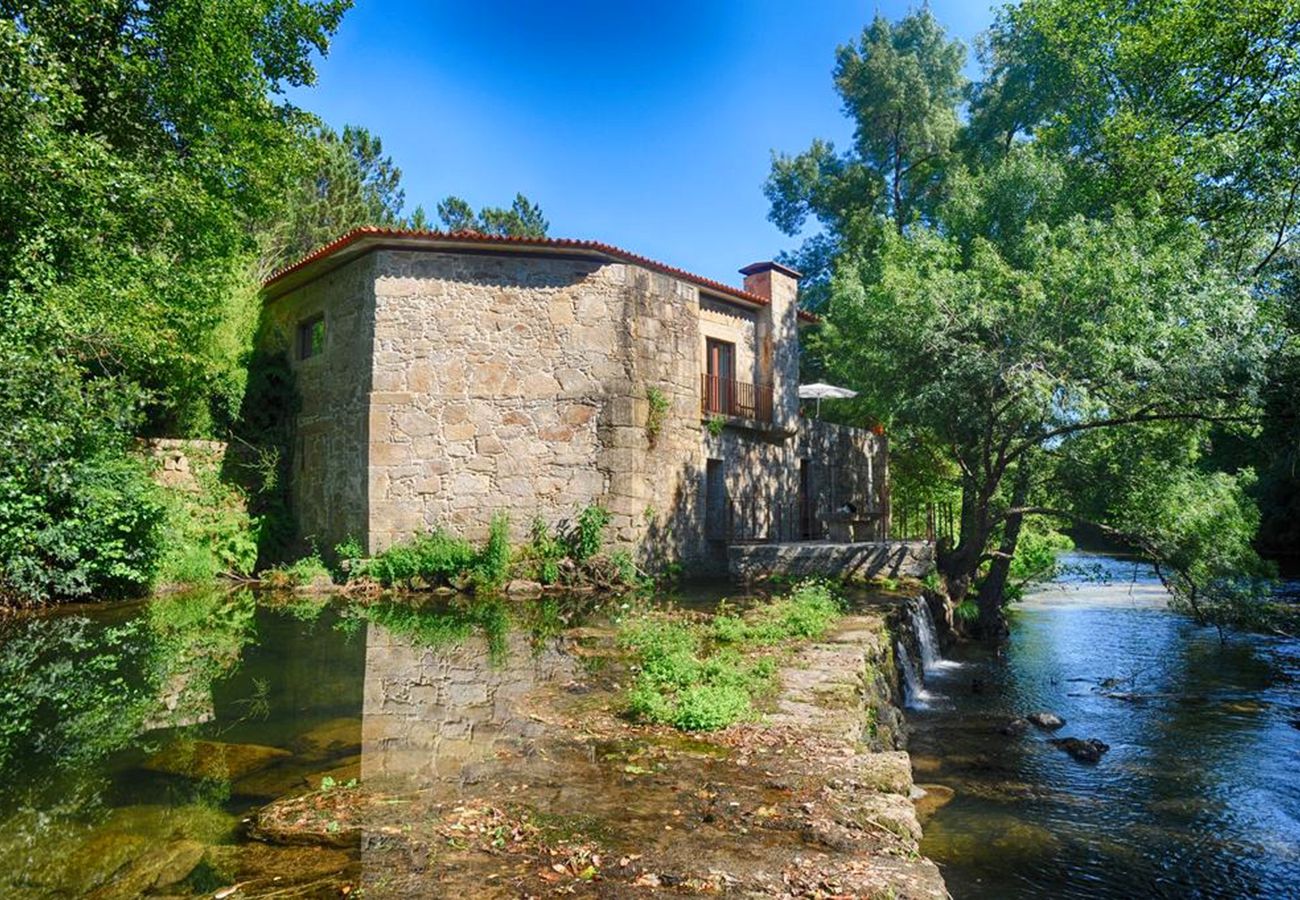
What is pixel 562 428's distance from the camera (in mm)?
13781

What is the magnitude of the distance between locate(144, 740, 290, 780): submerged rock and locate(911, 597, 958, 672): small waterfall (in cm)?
805

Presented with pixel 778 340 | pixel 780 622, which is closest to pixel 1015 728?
pixel 780 622

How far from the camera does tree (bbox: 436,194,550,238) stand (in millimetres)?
30047

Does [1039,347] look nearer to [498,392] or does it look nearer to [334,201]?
[498,392]

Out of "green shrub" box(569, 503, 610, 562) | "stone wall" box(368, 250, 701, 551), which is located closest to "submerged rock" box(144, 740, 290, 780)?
"green shrub" box(569, 503, 610, 562)

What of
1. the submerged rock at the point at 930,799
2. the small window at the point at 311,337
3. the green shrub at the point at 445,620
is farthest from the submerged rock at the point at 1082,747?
the small window at the point at 311,337

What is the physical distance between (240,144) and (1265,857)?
16.9 metres

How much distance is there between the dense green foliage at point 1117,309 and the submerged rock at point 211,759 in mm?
9094

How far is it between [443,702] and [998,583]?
11.1 metres

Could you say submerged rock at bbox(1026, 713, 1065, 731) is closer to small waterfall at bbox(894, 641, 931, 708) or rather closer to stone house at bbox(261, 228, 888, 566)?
small waterfall at bbox(894, 641, 931, 708)

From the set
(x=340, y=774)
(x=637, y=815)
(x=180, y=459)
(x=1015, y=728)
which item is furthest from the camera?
(x=180, y=459)

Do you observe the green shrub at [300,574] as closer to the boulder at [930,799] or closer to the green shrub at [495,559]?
the green shrub at [495,559]

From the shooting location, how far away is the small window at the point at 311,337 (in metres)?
15.6

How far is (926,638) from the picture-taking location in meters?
11.1
